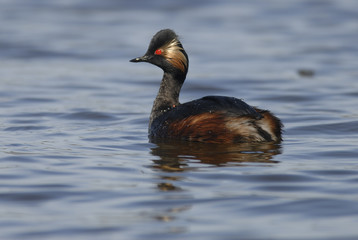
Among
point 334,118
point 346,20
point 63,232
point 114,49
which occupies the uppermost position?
point 346,20

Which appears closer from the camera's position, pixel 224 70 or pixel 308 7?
pixel 224 70

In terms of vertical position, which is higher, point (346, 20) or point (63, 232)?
point (346, 20)

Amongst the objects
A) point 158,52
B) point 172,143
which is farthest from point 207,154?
point 158,52

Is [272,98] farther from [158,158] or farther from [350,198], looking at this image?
[350,198]

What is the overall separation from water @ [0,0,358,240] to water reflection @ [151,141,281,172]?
2 centimetres

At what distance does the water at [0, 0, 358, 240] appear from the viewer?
17.7 ft

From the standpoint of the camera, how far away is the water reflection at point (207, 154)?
7.18m

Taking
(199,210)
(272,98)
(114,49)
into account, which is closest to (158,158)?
(199,210)

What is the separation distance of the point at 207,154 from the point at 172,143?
69 centimetres

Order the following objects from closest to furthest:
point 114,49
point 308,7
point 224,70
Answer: point 224,70 < point 114,49 < point 308,7

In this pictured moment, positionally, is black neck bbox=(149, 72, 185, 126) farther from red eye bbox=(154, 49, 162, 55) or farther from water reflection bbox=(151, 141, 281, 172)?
water reflection bbox=(151, 141, 281, 172)

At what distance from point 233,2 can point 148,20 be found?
3.37 metres

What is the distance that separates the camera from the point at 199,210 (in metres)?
5.55

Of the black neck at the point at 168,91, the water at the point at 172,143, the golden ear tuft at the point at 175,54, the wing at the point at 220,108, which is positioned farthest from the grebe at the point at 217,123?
the golden ear tuft at the point at 175,54
